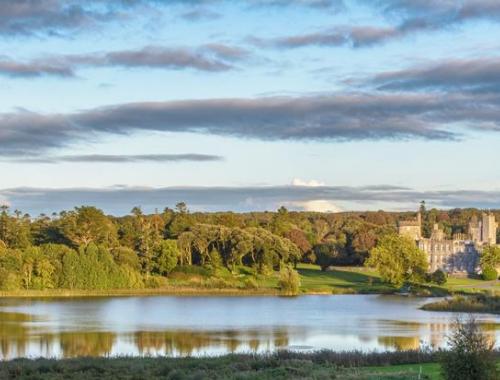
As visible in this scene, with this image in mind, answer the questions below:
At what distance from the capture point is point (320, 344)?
46.5 metres

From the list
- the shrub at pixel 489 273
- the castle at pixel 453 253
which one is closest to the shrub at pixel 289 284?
the shrub at pixel 489 273

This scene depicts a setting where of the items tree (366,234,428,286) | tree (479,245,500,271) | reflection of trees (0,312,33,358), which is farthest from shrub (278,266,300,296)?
→ reflection of trees (0,312,33,358)

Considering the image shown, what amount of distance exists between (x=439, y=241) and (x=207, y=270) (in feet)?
150

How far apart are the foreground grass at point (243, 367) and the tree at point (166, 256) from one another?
69.2 m

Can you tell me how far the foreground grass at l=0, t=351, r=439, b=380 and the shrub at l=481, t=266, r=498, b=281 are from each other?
8921 centimetres

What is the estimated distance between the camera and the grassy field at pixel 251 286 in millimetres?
94875

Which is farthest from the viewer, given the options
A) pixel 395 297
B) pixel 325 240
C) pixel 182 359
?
pixel 325 240

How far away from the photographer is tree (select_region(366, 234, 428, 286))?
104 meters

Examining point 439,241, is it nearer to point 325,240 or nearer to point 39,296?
point 325,240

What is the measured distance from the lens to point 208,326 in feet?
187

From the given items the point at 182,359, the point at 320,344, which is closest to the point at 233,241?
the point at 320,344

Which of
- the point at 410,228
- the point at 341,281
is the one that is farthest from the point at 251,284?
the point at 410,228

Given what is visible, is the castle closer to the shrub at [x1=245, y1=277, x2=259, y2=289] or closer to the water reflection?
the shrub at [x1=245, y1=277, x2=259, y2=289]

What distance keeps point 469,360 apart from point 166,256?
81756 millimetres
